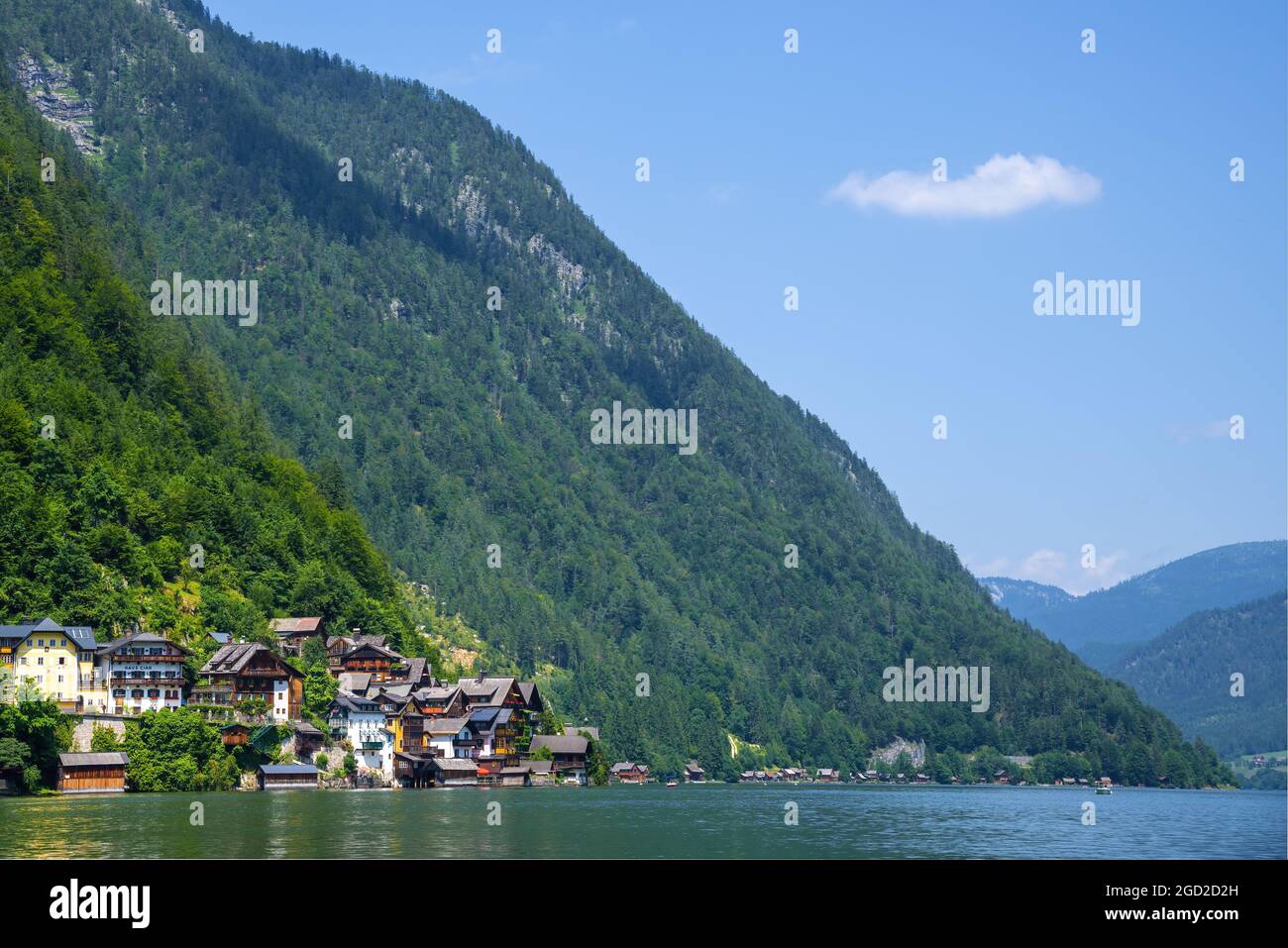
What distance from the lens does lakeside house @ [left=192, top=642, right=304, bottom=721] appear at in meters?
124

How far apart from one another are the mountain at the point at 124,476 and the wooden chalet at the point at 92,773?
16517mm

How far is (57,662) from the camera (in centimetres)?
11794

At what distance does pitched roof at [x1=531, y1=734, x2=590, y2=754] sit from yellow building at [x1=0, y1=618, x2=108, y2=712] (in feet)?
226

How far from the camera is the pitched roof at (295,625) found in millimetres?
145375

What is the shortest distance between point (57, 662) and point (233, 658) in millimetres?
14063

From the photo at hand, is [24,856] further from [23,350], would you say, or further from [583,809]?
[23,350]

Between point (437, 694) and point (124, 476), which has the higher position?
point (124, 476)

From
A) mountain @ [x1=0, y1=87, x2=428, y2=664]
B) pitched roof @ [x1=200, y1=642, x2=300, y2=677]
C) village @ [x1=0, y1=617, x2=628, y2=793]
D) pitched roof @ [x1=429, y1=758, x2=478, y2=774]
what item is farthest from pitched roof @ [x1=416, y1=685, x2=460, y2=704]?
pitched roof @ [x1=200, y1=642, x2=300, y2=677]

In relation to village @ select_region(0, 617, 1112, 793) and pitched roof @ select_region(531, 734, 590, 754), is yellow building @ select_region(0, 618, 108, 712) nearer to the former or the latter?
village @ select_region(0, 617, 1112, 793)

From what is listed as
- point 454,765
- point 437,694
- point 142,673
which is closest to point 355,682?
point 437,694

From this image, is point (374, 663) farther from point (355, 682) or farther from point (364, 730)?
point (364, 730)

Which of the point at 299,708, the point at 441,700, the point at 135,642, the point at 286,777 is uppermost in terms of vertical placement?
the point at 135,642
